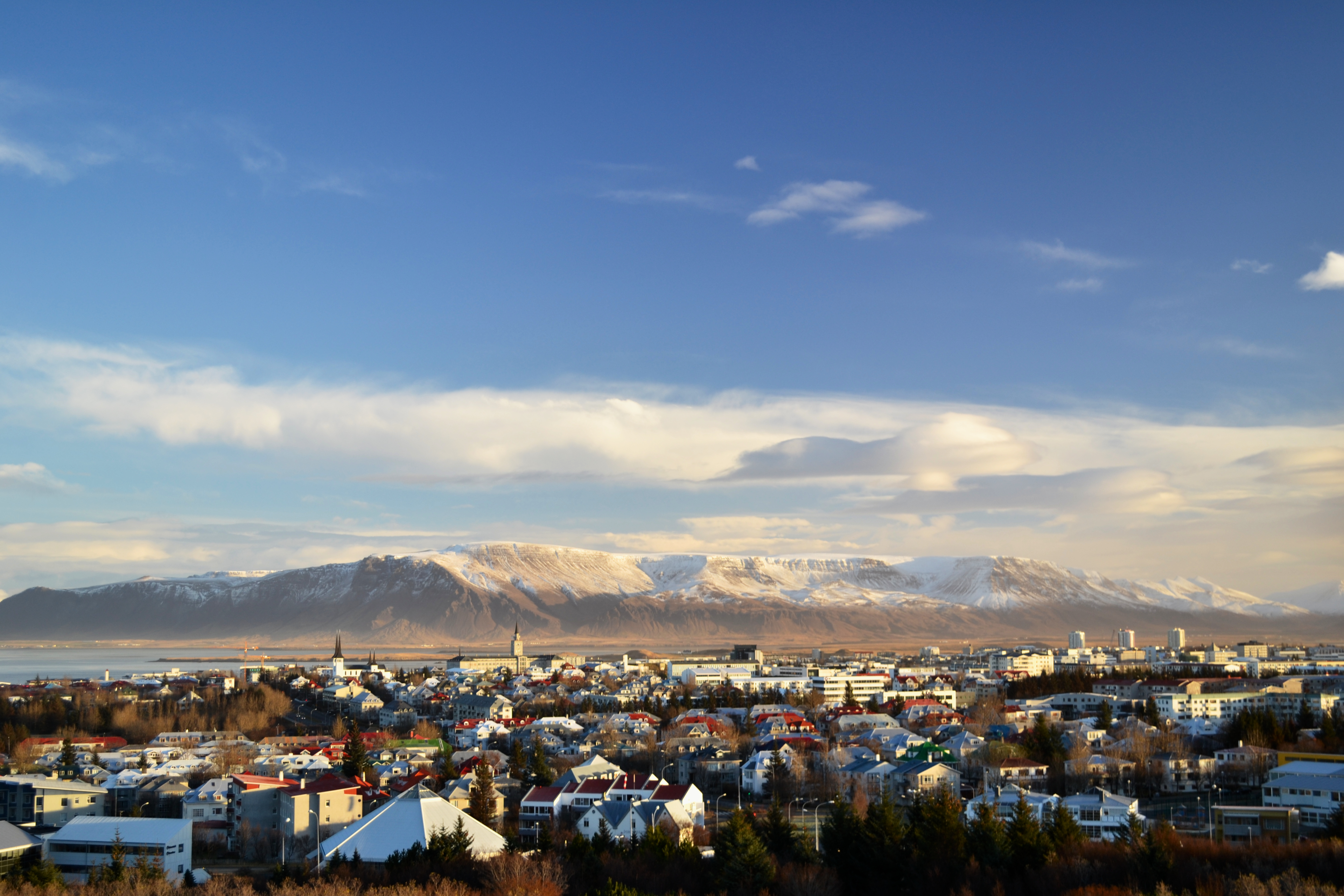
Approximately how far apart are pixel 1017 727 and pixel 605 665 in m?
74.5

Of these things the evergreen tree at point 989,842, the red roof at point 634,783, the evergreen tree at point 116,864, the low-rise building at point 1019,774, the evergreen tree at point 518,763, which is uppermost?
the evergreen tree at point 989,842

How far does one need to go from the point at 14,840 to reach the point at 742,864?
60.6ft

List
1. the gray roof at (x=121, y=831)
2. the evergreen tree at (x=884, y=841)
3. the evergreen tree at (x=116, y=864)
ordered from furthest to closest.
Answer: the gray roof at (x=121, y=831)
the evergreen tree at (x=116, y=864)
the evergreen tree at (x=884, y=841)

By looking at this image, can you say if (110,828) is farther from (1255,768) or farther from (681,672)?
(681,672)

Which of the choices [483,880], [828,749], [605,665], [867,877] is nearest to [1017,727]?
[828,749]

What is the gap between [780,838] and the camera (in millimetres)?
29156

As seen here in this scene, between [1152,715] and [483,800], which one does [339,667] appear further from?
[483,800]

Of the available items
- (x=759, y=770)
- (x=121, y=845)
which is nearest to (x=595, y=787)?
(x=759, y=770)

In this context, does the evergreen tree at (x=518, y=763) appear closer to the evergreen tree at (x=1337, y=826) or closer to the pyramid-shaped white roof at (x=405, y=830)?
the pyramid-shaped white roof at (x=405, y=830)

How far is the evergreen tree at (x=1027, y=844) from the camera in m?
26.0

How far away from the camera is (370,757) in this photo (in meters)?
51.8

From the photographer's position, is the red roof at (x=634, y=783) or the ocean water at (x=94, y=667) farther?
the ocean water at (x=94, y=667)

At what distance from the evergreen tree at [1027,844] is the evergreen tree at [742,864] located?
5.19 m

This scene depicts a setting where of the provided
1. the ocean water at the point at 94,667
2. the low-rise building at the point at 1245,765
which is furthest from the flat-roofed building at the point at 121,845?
the ocean water at the point at 94,667
